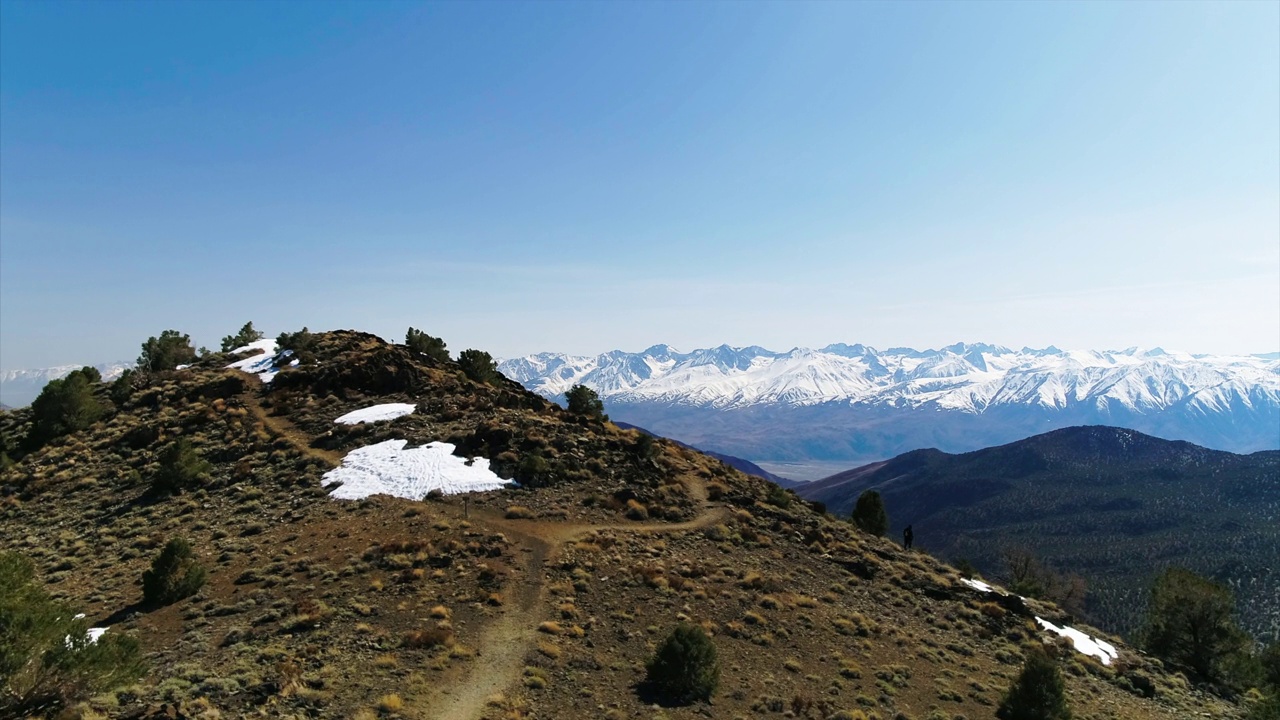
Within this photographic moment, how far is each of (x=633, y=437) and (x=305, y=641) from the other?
109 feet

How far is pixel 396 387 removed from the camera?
57094 millimetres

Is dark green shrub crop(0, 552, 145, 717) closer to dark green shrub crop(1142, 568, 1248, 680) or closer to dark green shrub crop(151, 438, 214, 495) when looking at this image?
dark green shrub crop(151, 438, 214, 495)

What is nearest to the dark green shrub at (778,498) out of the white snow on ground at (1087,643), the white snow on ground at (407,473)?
the white snow on ground at (1087,643)

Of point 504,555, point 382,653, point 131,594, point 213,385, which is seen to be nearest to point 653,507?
point 504,555

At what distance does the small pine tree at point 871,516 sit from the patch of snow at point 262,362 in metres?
57.3

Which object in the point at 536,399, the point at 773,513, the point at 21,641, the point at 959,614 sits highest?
the point at 536,399

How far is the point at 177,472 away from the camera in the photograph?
126 feet

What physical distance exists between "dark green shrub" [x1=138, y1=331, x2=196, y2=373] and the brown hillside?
19.4 metres

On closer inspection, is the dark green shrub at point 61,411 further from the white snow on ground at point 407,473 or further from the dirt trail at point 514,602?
the white snow on ground at point 407,473

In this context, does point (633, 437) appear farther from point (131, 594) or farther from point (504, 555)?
point (131, 594)

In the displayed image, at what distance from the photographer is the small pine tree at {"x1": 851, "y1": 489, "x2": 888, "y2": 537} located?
5188 cm

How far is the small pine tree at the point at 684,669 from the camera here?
66.4ft

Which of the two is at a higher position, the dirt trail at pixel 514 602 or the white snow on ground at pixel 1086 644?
the dirt trail at pixel 514 602

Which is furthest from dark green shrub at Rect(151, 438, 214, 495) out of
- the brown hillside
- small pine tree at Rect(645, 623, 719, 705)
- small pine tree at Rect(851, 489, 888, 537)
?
small pine tree at Rect(851, 489, 888, 537)
